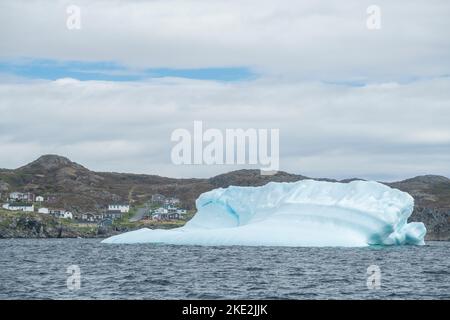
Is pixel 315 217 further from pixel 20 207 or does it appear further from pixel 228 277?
pixel 20 207

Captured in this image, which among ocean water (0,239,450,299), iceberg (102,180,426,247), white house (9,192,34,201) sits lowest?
ocean water (0,239,450,299)

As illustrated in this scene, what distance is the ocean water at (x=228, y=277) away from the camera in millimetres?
30781

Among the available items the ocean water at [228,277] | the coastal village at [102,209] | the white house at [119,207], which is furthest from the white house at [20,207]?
the ocean water at [228,277]

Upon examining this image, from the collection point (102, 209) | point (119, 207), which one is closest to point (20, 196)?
point (102, 209)

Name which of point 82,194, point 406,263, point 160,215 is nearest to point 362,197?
point 406,263

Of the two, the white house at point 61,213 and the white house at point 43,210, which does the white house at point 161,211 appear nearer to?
the white house at point 61,213

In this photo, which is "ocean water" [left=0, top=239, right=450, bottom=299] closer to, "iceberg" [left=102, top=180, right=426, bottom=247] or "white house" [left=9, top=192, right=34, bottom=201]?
"iceberg" [left=102, top=180, right=426, bottom=247]

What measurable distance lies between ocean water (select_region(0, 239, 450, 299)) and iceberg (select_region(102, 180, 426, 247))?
11.7 feet

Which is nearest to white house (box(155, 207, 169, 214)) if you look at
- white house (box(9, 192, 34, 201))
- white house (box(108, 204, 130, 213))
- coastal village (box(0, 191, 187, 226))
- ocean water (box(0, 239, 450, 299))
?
coastal village (box(0, 191, 187, 226))

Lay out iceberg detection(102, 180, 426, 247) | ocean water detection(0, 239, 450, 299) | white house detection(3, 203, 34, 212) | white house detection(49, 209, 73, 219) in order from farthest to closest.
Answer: white house detection(3, 203, 34, 212), white house detection(49, 209, 73, 219), iceberg detection(102, 180, 426, 247), ocean water detection(0, 239, 450, 299)

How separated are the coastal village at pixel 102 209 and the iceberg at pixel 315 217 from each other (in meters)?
81.1

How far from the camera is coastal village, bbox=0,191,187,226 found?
161125 mm

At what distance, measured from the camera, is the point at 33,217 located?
131625 millimetres

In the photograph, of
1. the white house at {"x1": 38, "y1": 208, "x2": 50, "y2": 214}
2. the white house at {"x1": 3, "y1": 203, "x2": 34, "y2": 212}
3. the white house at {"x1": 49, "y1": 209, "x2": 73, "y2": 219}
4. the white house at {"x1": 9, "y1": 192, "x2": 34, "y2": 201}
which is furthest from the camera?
the white house at {"x1": 9, "y1": 192, "x2": 34, "y2": 201}
